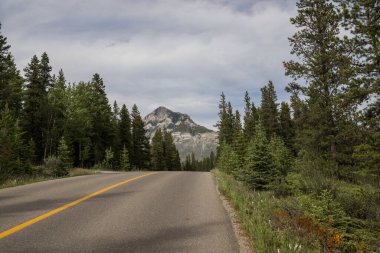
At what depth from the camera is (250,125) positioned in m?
69.2

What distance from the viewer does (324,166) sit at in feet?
73.4

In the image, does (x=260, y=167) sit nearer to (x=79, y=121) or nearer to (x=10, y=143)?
(x=10, y=143)

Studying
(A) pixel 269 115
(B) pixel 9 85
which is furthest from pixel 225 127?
(B) pixel 9 85

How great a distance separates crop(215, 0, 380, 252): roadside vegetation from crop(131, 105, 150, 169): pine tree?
3704 centimetres

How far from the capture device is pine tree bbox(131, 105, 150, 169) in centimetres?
6744

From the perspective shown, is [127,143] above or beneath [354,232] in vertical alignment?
above

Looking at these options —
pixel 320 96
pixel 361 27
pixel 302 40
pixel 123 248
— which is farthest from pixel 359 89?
pixel 123 248

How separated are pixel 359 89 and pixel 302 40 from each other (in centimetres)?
1043

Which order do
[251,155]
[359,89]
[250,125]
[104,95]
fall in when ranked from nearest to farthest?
[359,89] → [251,155] → [104,95] → [250,125]

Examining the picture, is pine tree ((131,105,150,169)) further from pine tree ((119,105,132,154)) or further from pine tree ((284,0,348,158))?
pine tree ((284,0,348,158))

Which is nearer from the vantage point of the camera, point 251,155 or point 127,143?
point 251,155

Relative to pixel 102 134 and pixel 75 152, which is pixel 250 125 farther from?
pixel 75 152

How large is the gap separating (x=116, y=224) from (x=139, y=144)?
63.2 meters

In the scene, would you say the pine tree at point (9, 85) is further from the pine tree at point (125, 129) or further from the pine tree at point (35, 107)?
the pine tree at point (125, 129)
